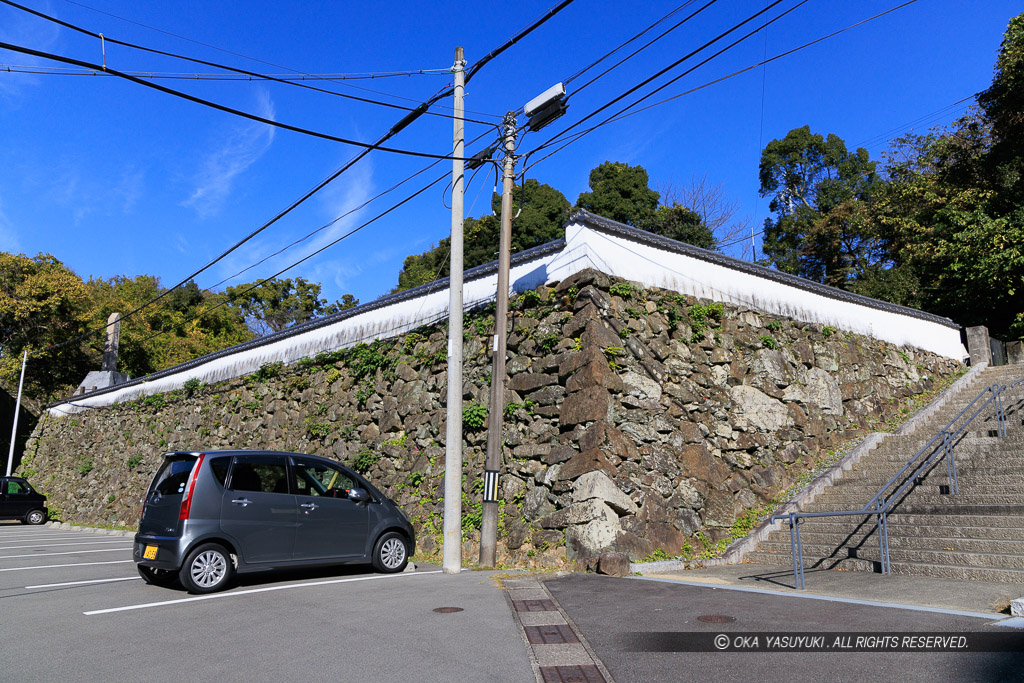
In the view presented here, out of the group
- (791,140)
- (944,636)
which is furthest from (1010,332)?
(791,140)

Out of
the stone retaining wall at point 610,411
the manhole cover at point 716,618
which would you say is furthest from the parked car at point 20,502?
the manhole cover at point 716,618

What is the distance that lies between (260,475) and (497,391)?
3.86m

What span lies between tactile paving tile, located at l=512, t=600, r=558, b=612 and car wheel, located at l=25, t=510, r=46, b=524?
24.7 m

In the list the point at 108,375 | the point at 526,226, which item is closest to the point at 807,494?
the point at 526,226

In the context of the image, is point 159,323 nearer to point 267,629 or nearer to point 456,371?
point 456,371

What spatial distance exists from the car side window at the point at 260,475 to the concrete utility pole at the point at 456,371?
2.33 m

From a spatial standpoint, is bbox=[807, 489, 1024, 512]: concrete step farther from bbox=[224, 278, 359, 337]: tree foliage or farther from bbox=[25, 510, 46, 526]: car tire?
bbox=[224, 278, 359, 337]: tree foliage

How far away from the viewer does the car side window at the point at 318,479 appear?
8.73m

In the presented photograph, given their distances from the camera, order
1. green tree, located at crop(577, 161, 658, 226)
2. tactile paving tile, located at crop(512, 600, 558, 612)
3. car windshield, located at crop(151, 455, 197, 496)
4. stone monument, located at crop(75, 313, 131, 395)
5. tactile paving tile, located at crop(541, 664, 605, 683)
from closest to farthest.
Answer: tactile paving tile, located at crop(541, 664, 605, 683) < tactile paving tile, located at crop(512, 600, 558, 612) < car windshield, located at crop(151, 455, 197, 496) < stone monument, located at crop(75, 313, 131, 395) < green tree, located at crop(577, 161, 658, 226)

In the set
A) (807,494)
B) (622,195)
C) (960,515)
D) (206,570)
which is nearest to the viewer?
(206,570)

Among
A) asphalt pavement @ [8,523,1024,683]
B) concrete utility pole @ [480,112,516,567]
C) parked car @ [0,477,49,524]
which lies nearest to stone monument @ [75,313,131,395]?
parked car @ [0,477,49,524]

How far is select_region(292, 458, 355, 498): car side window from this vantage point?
8.73 meters

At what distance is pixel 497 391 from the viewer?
422 inches

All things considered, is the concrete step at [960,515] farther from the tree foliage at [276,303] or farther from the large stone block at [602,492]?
the tree foliage at [276,303]
